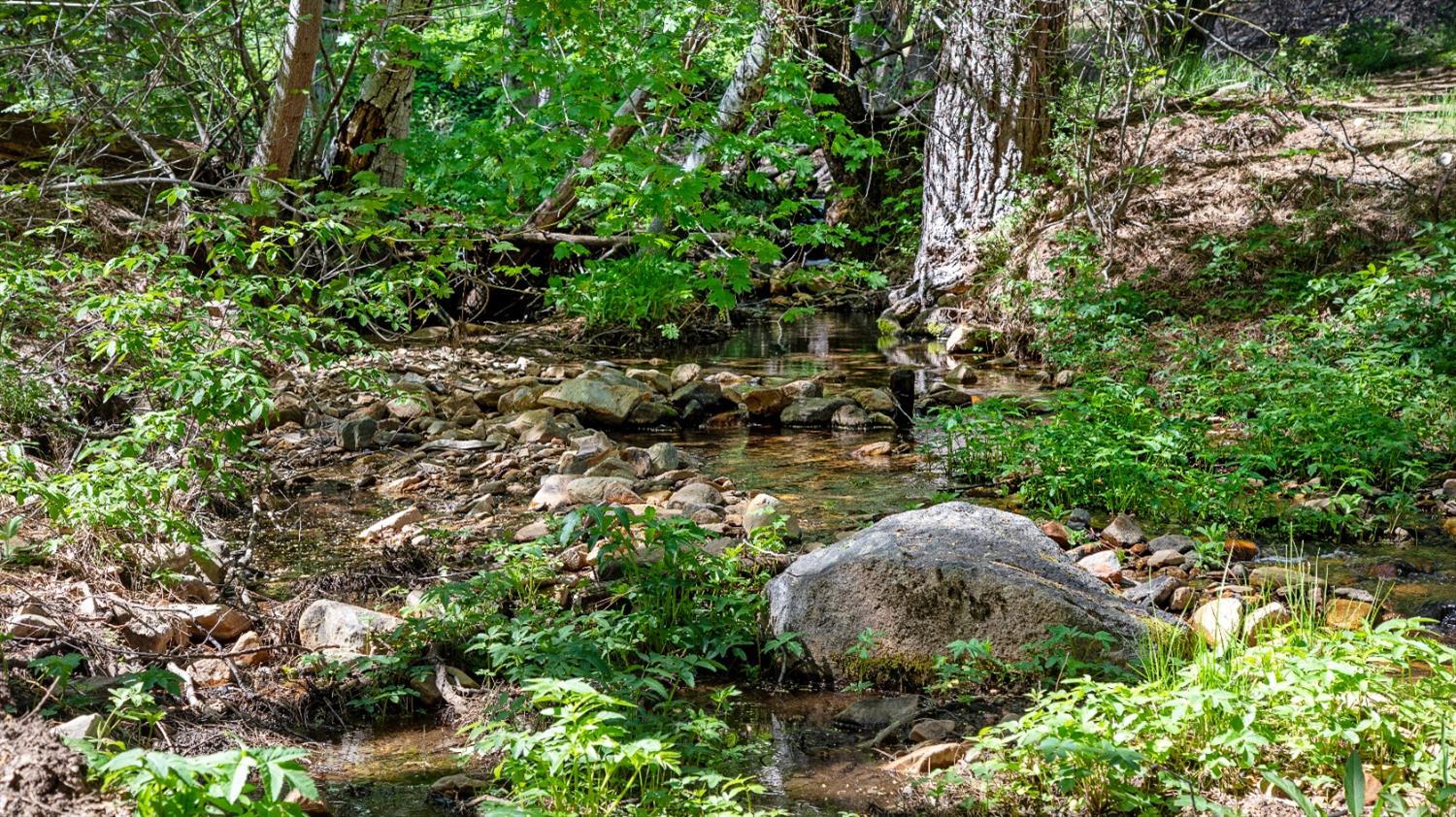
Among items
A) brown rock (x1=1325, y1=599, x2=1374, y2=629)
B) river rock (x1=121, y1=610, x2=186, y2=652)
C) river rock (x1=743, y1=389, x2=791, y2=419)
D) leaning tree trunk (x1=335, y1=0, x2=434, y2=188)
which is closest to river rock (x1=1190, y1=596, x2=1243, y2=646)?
brown rock (x1=1325, y1=599, x2=1374, y2=629)

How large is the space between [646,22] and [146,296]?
5723mm

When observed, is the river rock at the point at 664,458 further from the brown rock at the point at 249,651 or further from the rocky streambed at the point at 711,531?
the brown rock at the point at 249,651

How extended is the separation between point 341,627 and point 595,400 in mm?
4137

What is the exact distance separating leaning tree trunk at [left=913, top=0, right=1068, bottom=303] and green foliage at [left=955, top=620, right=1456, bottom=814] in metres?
8.48

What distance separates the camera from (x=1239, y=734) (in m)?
2.41

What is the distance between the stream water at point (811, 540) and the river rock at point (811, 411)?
17cm

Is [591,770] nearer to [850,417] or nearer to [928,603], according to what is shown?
[928,603]

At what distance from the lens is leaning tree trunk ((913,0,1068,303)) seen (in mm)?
10938

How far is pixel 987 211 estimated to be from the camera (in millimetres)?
11523

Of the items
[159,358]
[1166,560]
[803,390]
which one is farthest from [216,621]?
[803,390]

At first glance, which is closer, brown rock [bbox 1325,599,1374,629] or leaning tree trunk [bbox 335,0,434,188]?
brown rock [bbox 1325,599,1374,629]

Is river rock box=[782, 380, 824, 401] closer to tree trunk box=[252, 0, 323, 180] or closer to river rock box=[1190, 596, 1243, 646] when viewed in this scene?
tree trunk box=[252, 0, 323, 180]

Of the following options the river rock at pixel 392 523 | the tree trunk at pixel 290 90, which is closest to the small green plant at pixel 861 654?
the river rock at pixel 392 523

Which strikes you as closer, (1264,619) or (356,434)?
(1264,619)
